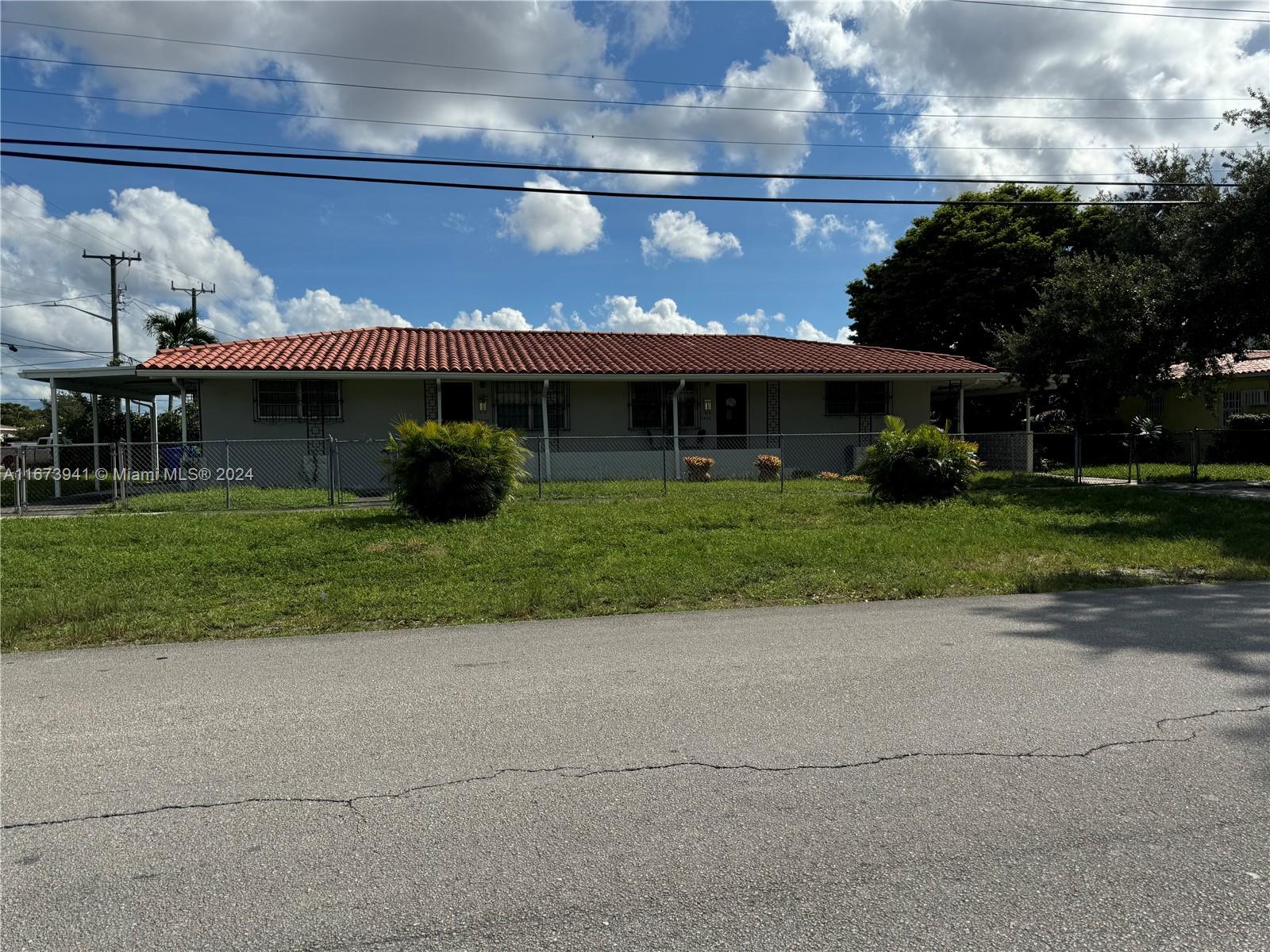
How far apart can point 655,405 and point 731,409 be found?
220 cm

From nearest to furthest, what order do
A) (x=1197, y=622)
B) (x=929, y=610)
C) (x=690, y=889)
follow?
1. (x=690, y=889)
2. (x=1197, y=622)
3. (x=929, y=610)

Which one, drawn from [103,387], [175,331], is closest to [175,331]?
[175,331]

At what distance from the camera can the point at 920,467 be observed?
1454cm

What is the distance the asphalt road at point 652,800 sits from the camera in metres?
2.74

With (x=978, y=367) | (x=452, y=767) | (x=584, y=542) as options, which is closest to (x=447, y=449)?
(x=584, y=542)

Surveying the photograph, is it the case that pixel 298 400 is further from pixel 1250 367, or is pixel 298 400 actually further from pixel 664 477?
pixel 1250 367

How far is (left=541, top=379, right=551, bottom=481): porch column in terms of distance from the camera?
60.1 ft

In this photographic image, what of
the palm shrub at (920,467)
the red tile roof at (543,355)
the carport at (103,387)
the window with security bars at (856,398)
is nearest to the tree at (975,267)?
the red tile roof at (543,355)

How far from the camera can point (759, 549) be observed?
1064cm

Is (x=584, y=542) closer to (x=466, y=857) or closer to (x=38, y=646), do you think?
(x=38, y=646)

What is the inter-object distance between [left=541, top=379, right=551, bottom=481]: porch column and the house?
0.30 ft

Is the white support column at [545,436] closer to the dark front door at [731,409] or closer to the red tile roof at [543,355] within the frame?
the red tile roof at [543,355]

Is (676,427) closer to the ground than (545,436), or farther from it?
farther from it

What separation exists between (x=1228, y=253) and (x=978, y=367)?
25.4 ft
